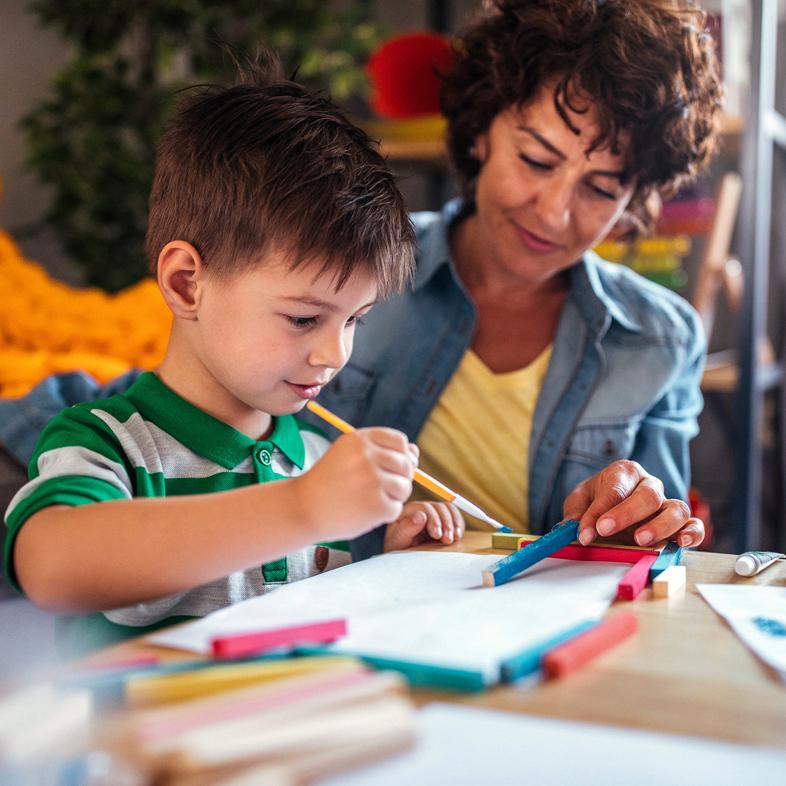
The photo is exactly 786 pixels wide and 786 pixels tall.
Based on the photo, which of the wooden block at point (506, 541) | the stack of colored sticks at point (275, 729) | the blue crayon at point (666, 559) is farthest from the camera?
the wooden block at point (506, 541)

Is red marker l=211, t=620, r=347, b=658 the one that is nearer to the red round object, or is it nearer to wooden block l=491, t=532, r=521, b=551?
wooden block l=491, t=532, r=521, b=551

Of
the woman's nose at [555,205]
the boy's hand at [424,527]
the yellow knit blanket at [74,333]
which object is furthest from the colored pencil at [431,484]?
the yellow knit blanket at [74,333]

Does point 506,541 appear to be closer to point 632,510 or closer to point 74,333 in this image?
point 632,510

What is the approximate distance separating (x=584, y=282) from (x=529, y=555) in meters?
0.61

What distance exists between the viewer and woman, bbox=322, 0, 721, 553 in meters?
1.10

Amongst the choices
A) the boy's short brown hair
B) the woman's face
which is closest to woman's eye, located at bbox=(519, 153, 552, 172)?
the woman's face

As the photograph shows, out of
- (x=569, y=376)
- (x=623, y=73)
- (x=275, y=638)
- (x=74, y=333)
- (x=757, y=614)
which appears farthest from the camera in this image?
(x=74, y=333)

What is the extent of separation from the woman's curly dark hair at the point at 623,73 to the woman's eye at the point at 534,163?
0.17 feet

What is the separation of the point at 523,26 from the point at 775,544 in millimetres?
1702

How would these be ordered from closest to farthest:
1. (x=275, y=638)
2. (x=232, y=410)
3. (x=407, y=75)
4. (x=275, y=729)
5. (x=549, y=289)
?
(x=275, y=729), (x=275, y=638), (x=232, y=410), (x=549, y=289), (x=407, y=75)

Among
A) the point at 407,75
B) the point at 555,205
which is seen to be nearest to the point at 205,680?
the point at 555,205

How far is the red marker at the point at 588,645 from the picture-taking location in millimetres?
479

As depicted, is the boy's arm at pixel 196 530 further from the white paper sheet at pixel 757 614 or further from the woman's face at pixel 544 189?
the woman's face at pixel 544 189

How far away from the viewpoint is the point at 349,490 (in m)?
0.57
